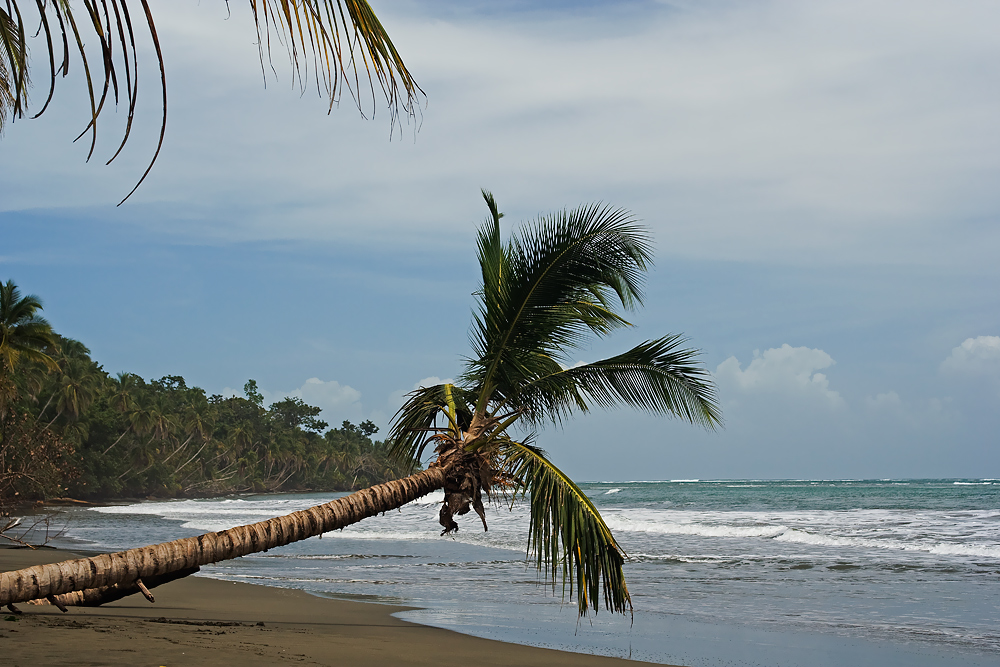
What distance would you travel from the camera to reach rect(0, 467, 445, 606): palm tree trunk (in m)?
5.31

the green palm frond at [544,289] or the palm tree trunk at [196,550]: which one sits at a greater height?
the green palm frond at [544,289]

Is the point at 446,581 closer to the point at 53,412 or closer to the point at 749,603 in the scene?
the point at 749,603

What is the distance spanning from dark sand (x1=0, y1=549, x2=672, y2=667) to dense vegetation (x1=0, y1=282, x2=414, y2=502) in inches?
184

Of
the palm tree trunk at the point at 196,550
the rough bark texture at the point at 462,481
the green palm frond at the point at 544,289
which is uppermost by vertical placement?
the green palm frond at the point at 544,289

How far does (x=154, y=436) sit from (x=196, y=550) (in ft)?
224

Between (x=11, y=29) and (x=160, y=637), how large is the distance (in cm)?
495

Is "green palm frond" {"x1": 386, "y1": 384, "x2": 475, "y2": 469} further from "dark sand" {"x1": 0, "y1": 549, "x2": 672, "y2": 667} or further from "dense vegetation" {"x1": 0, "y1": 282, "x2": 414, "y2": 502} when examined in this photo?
"dense vegetation" {"x1": 0, "y1": 282, "x2": 414, "y2": 502}

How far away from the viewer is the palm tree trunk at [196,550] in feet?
17.4

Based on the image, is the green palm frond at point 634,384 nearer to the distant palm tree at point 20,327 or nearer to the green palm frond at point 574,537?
the green palm frond at point 574,537

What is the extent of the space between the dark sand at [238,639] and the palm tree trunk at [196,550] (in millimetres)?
457

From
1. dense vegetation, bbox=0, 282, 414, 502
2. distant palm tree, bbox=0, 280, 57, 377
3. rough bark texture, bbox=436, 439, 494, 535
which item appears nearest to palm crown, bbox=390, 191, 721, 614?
rough bark texture, bbox=436, 439, 494, 535

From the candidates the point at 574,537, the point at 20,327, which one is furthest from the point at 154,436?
the point at 574,537

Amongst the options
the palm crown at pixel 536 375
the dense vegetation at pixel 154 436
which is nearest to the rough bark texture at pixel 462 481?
the palm crown at pixel 536 375

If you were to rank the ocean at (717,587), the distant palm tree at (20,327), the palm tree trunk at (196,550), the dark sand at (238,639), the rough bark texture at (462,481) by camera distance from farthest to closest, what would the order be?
the distant palm tree at (20,327) → the ocean at (717,587) → the rough bark texture at (462,481) → the dark sand at (238,639) → the palm tree trunk at (196,550)
